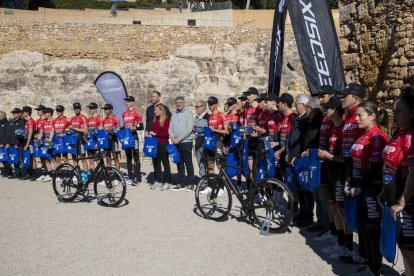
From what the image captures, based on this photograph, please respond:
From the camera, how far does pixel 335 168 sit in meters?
5.17

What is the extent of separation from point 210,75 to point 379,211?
2390cm

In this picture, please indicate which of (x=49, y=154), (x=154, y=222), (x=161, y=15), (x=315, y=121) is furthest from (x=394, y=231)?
(x=161, y=15)

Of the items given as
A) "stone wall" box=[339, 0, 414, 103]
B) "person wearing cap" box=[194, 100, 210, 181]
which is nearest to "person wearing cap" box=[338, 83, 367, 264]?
"stone wall" box=[339, 0, 414, 103]

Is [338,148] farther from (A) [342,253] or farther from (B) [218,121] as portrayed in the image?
(B) [218,121]

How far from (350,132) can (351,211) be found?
0.83 metres

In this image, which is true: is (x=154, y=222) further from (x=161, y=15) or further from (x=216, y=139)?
(x=161, y=15)

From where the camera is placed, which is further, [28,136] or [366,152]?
[28,136]

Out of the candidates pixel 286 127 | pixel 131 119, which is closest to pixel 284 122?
pixel 286 127

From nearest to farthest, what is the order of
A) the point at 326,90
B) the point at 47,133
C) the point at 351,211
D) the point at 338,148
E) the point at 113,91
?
1. the point at 351,211
2. the point at 338,148
3. the point at 326,90
4. the point at 47,133
5. the point at 113,91

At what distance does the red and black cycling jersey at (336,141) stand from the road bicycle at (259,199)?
1001 mm

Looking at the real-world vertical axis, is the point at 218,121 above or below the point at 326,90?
below

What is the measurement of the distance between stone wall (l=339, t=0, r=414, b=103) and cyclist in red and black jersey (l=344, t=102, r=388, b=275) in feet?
11.0

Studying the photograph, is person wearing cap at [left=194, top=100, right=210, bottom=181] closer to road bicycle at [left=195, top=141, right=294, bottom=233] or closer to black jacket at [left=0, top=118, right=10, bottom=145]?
road bicycle at [left=195, top=141, right=294, bottom=233]

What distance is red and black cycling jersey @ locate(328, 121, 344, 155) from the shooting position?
200 inches
